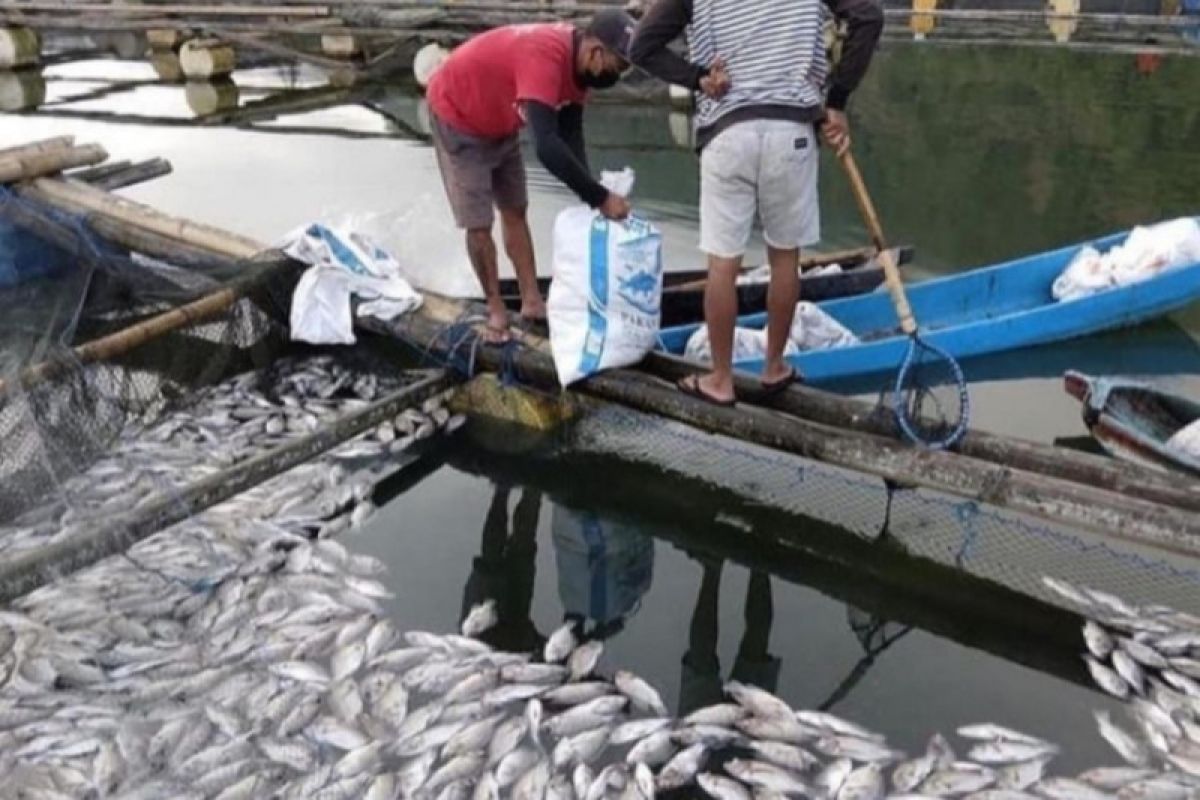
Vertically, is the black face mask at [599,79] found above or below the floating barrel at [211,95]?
above

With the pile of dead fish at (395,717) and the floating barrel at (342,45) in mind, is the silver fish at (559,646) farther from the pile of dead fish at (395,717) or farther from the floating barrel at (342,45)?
the floating barrel at (342,45)

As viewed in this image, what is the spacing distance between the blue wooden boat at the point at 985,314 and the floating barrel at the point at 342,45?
1284 centimetres

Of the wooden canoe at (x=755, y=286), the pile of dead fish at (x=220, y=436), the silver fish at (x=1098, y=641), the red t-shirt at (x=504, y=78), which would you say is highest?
the red t-shirt at (x=504, y=78)

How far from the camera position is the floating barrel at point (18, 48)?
17016 millimetres

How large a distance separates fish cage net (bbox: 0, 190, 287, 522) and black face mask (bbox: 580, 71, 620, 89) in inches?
93.9

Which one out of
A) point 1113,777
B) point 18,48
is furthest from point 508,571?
point 18,48

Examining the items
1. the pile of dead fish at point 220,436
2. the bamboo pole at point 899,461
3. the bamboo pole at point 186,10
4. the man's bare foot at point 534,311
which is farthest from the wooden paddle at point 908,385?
the bamboo pole at point 186,10

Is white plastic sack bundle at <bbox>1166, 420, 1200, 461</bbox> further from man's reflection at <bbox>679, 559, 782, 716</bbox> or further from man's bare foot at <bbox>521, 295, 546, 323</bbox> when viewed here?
man's bare foot at <bbox>521, 295, 546, 323</bbox>

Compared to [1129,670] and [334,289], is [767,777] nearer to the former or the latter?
[1129,670]

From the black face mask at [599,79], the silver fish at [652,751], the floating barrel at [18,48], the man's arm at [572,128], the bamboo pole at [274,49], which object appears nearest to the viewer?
the silver fish at [652,751]

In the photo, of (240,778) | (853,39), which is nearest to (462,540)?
(240,778)

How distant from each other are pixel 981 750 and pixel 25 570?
332 centimetres

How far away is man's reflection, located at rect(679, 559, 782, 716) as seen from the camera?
400cm

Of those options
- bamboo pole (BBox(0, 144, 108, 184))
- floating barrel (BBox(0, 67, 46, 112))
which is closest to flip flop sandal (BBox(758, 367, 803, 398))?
bamboo pole (BBox(0, 144, 108, 184))
